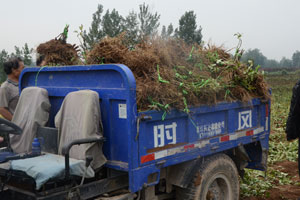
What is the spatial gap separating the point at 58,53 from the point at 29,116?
3.84 feet

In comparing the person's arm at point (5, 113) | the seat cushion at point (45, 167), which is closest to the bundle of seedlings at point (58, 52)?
the person's arm at point (5, 113)

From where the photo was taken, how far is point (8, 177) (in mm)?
3201

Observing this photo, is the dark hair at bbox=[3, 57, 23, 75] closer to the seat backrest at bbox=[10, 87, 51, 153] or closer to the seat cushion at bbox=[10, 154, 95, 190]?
the seat backrest at bbox=[10, 87, 51, 153]

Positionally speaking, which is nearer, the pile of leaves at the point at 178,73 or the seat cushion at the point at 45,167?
the seat cushion at the point at 45,167

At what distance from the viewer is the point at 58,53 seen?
466 cm

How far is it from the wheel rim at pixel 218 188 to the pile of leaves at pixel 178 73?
1.02 meters

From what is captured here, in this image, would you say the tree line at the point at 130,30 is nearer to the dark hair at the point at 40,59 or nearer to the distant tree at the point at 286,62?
the dark hair at the point at 40,59

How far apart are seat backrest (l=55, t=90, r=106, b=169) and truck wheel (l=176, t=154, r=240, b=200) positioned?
4.10ft

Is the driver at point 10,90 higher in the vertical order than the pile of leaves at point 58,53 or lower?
lower

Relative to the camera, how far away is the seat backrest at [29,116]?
149 inches

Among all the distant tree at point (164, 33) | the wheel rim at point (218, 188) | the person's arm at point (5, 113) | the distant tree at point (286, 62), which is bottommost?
the wheel rim at point (218, 188)

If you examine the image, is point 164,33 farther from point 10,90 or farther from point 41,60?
point 10,90

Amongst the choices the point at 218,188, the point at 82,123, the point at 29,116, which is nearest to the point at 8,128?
the point at 29,116

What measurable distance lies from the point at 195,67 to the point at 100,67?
1.44 m
